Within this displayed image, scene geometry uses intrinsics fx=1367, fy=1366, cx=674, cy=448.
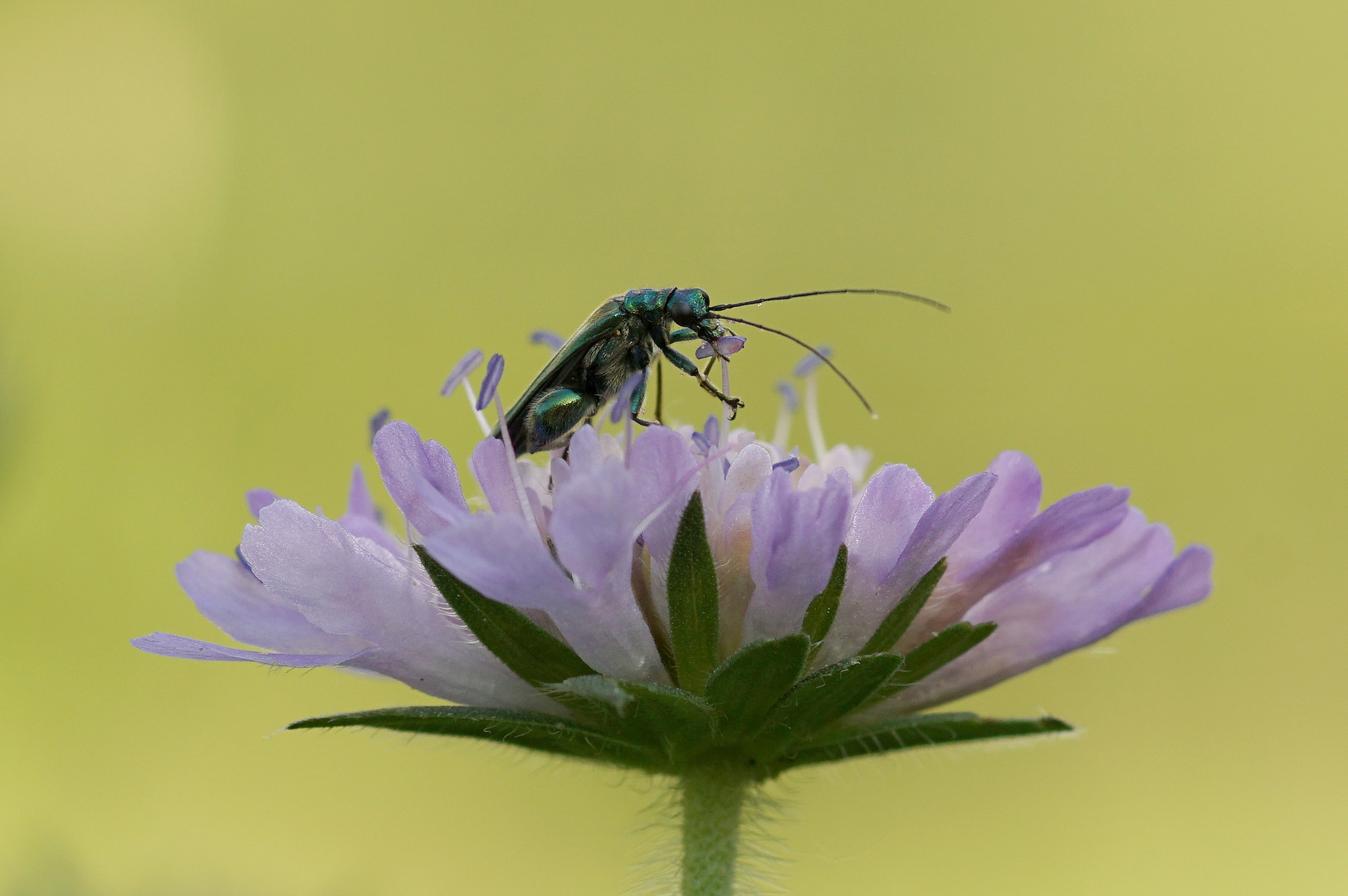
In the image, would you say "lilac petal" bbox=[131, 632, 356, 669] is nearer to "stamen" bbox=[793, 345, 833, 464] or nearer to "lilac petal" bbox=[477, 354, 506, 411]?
"lilac petal" bbox=[477, 354, 506, 411]

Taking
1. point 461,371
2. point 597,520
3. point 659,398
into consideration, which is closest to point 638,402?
point 659,398

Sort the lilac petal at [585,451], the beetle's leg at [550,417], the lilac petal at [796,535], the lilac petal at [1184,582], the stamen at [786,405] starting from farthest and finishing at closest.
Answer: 1. the stamen at [786,405]
2. the beetle's leg at [550,417]
3. the lilac petal at [1184,582]
4. the lilac petal at [585,451]
5. the lilac petal at [796,535]

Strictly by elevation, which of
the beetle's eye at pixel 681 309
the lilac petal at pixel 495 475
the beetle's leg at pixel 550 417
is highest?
the beetle's eye at pixel 681 309

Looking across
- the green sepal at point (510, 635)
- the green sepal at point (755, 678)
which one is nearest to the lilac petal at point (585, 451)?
the green sepal at point (510, 635)

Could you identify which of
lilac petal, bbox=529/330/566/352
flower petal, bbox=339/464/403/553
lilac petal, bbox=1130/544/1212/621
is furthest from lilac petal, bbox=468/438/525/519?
lilac petal, bbox=1130/544/1212/621

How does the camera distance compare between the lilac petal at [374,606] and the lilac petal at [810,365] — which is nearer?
the lilac petal at [374,606]

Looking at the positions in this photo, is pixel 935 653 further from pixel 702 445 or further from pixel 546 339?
pixel 546 339

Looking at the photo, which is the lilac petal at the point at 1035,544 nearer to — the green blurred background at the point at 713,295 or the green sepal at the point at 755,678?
the green sepal at the point at 755,678
